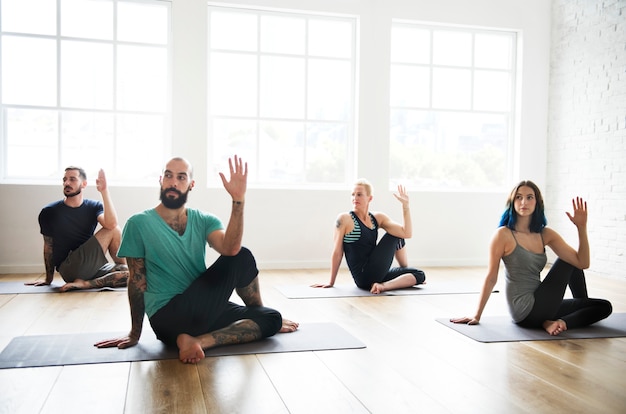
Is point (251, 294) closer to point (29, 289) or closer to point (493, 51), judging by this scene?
point (29, 289)

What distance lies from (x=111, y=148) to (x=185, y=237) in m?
3.59

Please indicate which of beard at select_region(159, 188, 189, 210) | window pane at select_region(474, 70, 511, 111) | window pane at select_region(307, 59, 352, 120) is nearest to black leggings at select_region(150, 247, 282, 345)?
beard at select_region(159, 188, 189, 210)

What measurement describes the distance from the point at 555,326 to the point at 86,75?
16.6 feet

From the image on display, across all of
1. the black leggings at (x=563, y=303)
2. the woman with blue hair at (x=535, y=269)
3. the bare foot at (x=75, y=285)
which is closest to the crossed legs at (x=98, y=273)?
the bare foot at (x=75, y=285)

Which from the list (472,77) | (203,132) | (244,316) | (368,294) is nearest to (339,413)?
(244,316)

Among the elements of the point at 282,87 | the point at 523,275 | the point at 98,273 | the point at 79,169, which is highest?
the point at 282,87

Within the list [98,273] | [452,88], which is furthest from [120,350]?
[452,88]

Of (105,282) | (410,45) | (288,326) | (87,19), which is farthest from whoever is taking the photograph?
(410,45)

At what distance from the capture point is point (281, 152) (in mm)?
6699

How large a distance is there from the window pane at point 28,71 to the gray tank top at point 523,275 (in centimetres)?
482

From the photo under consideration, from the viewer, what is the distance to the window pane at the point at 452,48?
282 inches

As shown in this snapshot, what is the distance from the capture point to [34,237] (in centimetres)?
600

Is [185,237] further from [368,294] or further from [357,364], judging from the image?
[368,294]

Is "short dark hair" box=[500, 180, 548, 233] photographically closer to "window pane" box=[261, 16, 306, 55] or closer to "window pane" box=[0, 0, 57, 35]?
"window pane" box=[261, 16, 306, 55]
